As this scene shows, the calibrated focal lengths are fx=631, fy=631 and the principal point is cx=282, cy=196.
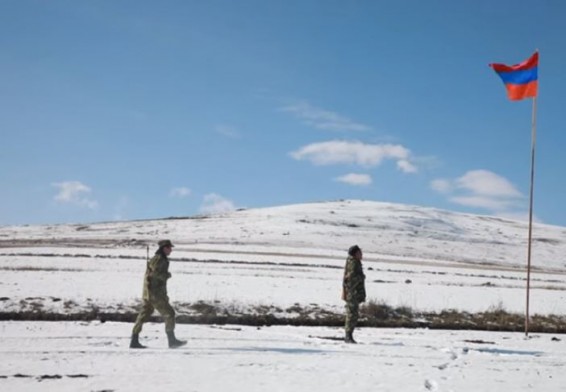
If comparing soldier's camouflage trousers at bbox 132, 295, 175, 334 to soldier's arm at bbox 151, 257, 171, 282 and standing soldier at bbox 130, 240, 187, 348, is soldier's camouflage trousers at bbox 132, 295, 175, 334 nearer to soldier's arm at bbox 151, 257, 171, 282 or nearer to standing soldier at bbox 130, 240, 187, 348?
standing soldier at bbox 130, 240, 187, 348

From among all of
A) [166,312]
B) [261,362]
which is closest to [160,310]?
[166,312]

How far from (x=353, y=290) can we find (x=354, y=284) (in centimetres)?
15

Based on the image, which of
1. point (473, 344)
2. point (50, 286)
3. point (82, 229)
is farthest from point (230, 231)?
point (473, 344)

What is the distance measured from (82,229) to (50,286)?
75238 mm

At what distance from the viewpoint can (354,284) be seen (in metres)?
15.3

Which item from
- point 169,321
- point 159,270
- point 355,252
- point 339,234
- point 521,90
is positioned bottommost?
point 169,321

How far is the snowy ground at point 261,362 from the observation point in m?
9.88

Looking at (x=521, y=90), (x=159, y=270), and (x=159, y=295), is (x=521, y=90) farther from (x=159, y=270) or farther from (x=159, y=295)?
(x=159, y=295)

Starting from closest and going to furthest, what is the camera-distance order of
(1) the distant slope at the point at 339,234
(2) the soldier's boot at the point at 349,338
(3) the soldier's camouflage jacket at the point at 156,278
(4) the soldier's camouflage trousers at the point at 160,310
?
1. (4) the soldier's camouflage trousers at the point at 160,310
2. (3) the soldier's camouflage jacket at the point at 156,278
3. (2) the soldier's boot at the point at 349,338
4. (1) the distant slope at the point at 339,234

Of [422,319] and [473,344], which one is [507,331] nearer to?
[422,319]

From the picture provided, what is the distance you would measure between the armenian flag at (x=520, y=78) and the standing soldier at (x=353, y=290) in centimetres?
831

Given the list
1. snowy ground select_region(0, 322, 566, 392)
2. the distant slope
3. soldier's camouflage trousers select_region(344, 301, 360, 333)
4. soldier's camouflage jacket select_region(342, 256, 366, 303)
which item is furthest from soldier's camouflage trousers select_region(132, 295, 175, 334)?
the distant slope

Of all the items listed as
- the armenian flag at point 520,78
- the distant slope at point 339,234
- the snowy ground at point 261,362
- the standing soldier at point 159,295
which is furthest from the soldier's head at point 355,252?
the distant slope at point 339,234

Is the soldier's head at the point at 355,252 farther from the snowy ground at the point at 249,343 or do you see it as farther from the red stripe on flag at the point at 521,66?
the red stripe on flag at the point at 521,66
